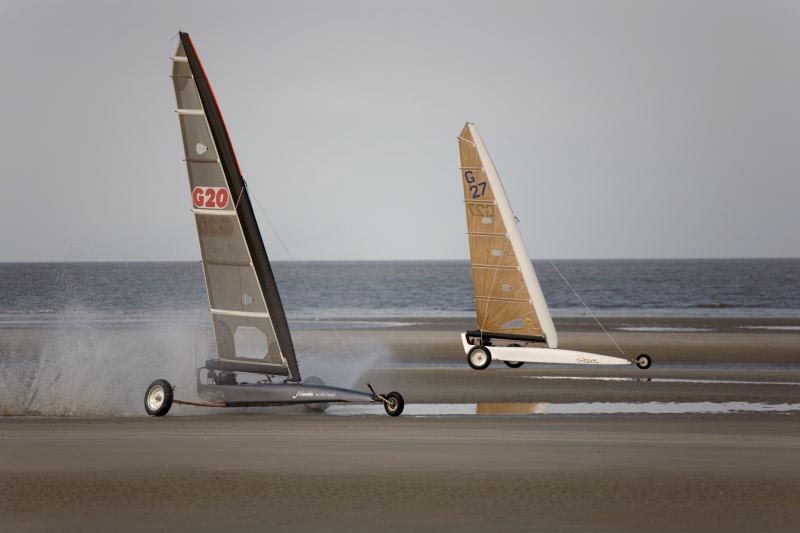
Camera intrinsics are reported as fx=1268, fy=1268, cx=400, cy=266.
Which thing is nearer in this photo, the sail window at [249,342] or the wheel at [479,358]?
the sail window at [249,342]

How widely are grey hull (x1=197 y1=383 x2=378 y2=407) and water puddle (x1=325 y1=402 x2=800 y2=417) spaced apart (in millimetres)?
688

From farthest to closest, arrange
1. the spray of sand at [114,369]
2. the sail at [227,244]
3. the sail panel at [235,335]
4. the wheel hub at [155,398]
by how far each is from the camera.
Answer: the spray of sand at [114,369]
the sail panel at [235,335]
the sail at [227,244]
the wheel hub at [155,398]

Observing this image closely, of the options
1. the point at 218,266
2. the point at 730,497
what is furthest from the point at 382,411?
the point at 730,497

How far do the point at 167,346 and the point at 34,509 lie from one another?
16556mm

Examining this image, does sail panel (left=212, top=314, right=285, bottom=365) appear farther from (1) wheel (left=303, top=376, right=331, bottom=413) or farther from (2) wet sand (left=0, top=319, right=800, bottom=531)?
(2) wet sand (left=0, top=319, right=800, bottom=531)

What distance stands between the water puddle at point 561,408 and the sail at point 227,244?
1426 millimetres

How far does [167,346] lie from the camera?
28.2 metres

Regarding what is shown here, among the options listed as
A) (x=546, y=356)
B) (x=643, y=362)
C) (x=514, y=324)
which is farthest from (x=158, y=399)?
(x=514, y=324)

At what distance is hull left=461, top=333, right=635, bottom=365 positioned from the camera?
92.2 ft

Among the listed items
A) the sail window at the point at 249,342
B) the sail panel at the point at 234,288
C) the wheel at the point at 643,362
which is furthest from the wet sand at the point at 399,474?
the wheel at the point at 643,362

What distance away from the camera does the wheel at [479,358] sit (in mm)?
29062

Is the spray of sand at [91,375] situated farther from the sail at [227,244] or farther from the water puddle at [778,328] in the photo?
the water puddle at [778,328]

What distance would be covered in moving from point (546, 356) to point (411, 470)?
49.6ft

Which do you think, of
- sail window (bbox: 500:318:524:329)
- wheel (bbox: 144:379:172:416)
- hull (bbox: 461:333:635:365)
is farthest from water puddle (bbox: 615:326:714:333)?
wheel (bbox: 144:379:172:416)
